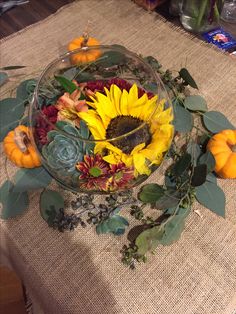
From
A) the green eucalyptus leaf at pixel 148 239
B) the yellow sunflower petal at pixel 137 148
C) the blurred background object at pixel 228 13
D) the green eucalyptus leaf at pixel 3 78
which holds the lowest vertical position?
the blurred background object at pixel 228 13

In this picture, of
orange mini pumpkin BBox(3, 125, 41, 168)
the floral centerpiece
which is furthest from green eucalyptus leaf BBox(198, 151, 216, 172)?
orange mini pumpkin BBox(3, 125, 41, 168)

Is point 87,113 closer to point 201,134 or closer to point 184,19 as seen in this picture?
point 201,134

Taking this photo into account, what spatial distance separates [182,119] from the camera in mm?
505

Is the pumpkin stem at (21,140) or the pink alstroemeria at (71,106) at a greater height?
the pink alstroemeria at (71,106)

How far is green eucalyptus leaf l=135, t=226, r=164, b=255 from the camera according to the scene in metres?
0.42

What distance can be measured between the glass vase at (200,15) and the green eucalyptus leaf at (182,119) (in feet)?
0.78

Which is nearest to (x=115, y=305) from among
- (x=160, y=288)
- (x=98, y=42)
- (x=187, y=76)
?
(x=160, y=288)

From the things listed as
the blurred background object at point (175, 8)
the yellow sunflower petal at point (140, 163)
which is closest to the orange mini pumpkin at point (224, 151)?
the yellow sunflower petal at point (140, 163)

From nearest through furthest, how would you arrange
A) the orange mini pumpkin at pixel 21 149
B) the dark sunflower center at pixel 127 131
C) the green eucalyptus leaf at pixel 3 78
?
the dark sunflower center at pixel 127 131, the orange mini pumpkin at pixel 21 149, the green eucalyptus leaf at pixel 3 78

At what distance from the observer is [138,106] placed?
421mm

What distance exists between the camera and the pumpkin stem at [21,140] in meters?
0.47

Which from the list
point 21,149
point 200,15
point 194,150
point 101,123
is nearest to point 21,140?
point 21,149

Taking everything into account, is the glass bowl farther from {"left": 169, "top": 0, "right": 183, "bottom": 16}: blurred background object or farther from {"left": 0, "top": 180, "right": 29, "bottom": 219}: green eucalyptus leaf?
{"left": 169, "top": 0, "right": 183, "bottom": 16}: blurred background object

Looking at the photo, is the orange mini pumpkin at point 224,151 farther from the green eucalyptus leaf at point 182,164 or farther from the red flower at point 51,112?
the red flower at point 51,112
